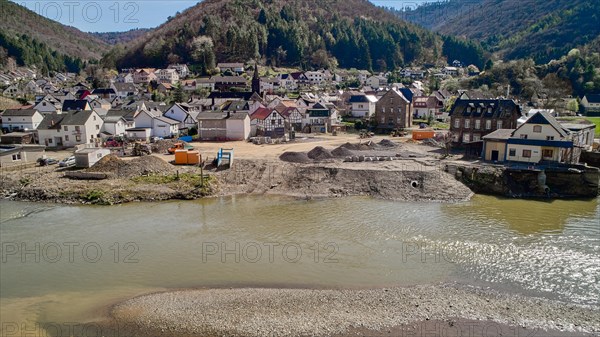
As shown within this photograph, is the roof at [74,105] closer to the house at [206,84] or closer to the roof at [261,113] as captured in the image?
the roof at [261,113]

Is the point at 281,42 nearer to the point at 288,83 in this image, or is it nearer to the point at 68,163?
the point at 288,83

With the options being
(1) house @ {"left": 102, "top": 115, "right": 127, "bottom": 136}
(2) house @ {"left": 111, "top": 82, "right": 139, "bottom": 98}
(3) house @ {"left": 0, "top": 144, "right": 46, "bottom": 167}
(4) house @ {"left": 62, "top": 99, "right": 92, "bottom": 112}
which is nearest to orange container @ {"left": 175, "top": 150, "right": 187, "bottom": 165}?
(3) house @ {"left": 0, "top": 144, "right": 46, "bottom": 167}

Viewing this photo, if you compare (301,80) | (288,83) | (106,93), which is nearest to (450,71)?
(301,80)

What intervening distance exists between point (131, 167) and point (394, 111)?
30.2 metres

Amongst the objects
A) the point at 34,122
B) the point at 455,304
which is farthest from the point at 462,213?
the point at 34,122

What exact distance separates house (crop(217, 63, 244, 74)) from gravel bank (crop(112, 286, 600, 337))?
254 ft

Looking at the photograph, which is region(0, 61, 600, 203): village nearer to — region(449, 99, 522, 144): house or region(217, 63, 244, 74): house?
region(449, 99, 522, 144): house

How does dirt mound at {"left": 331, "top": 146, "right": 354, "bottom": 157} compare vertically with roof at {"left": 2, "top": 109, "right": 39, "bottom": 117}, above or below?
below

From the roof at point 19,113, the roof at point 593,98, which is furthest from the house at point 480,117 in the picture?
the roof at point 19,113

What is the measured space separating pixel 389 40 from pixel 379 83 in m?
30.2

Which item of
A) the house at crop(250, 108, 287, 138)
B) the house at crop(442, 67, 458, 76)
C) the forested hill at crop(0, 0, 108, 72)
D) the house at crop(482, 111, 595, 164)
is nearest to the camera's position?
the house at crop(482, 111, 595, 164)

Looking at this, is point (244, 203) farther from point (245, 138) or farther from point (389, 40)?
point (389, 40)

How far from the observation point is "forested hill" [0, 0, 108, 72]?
102 meters

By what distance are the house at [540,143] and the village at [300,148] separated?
0.21 ft
